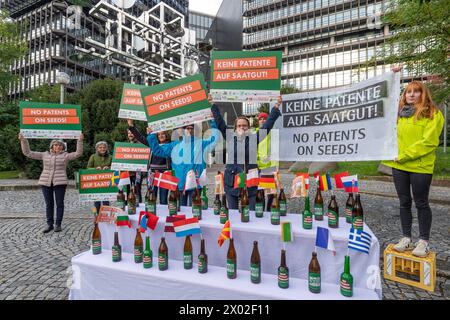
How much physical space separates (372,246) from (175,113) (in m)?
2.47

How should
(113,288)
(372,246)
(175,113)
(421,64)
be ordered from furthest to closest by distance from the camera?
(421,64) → (175,113) → (113,288) → (372,246)

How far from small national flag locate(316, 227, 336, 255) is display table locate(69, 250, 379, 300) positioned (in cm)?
36

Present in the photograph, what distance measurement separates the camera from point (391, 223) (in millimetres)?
5477

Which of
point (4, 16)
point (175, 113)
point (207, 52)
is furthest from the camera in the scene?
point (4, 16)

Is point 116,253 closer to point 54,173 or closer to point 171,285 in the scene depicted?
point 171,285

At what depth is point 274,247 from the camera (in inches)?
96.3

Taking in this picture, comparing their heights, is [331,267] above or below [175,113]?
below

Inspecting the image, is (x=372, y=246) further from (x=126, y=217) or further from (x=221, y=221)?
(x=126, y=217)

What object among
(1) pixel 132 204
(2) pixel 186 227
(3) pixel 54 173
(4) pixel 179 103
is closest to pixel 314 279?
(2) pixel 186 227

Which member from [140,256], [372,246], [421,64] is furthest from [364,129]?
[421,64]

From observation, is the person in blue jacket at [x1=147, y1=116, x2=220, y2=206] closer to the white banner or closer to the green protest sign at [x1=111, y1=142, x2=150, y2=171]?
the white banner

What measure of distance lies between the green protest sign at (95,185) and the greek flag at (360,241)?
2.96 metres

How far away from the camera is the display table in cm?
208

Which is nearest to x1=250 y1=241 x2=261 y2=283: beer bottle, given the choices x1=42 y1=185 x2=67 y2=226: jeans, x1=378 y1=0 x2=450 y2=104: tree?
x1=42 y1=185 x2=67 y2=226: jeans
